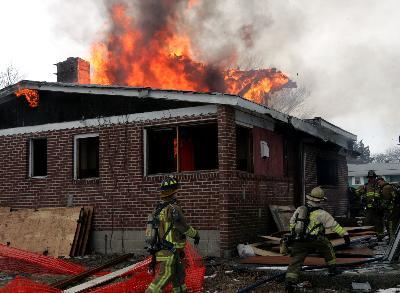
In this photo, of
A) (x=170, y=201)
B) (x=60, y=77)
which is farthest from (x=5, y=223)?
(x=170, y=201)

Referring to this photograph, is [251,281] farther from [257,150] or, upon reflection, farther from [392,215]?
[392,215]

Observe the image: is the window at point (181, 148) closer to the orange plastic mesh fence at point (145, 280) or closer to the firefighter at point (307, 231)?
the orange plastic mesh fence at point (145, 280)

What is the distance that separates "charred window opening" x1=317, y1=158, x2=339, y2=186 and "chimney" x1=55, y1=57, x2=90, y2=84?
904cm

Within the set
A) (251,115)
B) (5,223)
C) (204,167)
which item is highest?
(251,115)

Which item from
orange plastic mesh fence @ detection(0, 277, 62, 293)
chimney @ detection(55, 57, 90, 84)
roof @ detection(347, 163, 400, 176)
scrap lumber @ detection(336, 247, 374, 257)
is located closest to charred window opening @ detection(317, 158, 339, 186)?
scrap lumber @ detection(336, 247, 374, 257)

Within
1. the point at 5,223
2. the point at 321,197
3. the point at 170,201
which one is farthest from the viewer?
the point at 5,223

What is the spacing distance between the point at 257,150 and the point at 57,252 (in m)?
5.74

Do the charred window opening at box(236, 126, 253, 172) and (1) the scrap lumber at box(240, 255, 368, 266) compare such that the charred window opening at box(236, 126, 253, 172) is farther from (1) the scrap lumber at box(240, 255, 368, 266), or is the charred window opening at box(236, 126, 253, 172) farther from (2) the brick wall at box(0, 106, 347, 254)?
(1) the scrap lumber at box(240, 255, 368, 266)

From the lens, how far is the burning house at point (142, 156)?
10.5m

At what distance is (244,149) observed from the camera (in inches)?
470

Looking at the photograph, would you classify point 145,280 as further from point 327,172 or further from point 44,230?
point 327,172

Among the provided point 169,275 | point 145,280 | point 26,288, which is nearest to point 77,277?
point 145,280

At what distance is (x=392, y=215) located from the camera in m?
11.6

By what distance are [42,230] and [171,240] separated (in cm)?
698
